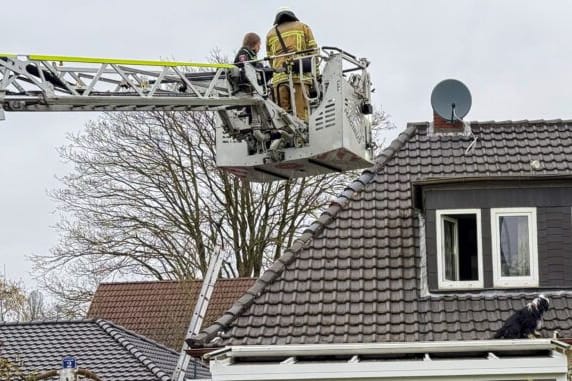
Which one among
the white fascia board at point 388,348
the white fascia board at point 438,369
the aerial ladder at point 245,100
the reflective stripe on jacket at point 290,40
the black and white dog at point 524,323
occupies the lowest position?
the white fascia board at point 438,369

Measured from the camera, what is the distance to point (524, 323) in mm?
16359

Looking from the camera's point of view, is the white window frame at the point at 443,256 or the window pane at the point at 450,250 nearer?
the white window frame at the point at 443,256

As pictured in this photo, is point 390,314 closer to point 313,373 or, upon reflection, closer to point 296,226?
point 313,373

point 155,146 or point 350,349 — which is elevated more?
point 155,146

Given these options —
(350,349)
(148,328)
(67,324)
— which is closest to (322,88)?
(350,349)

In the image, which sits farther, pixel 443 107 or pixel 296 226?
pixel 296 226

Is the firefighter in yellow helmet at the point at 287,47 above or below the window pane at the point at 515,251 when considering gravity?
above

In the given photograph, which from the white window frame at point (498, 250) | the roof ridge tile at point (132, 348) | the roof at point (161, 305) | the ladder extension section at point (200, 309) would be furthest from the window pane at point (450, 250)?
the roof at point (161, 305)

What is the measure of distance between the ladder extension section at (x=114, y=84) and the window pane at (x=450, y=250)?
4.27 m

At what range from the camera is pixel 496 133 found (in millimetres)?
20703

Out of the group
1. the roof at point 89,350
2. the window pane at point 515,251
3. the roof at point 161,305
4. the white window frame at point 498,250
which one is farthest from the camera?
the roof at point 161,305

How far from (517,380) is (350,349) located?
2.07m

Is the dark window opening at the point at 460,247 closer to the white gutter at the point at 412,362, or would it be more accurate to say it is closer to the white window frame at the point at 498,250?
the white window frame at the point at 498,250

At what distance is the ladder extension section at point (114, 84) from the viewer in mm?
14086
